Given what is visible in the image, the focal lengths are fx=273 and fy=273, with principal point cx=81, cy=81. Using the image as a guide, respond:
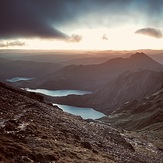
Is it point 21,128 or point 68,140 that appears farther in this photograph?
point 68,140

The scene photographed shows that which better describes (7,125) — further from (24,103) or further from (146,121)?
(146,121)

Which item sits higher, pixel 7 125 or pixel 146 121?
pixel 7 125

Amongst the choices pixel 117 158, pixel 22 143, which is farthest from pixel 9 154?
pixel 117 158

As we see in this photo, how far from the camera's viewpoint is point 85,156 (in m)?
31.4

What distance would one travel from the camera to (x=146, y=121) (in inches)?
6422

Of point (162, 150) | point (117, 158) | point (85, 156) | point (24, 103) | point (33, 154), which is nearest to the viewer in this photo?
point (33, 154)

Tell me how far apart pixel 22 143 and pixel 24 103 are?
1978 centimetres

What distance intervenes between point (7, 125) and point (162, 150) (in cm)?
3564

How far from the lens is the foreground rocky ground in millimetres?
26388

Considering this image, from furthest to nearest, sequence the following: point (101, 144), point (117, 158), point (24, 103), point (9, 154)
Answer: point (24, 103) < point (101, 144) < point (117, 158) < point (9, 154)

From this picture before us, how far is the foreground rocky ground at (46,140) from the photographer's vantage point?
26388 mm

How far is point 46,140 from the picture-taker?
3189 cm

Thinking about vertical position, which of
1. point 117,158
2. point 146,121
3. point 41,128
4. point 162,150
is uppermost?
point 41,128

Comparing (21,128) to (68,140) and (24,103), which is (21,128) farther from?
(24,103)
